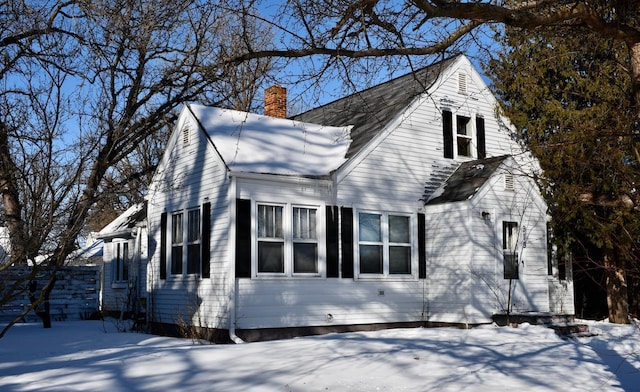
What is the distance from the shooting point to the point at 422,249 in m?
16.2

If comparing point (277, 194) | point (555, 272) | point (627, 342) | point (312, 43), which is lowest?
point (627, 342)

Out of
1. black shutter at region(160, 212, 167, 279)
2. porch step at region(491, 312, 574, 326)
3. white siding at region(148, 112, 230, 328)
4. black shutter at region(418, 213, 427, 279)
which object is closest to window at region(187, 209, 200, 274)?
white siding at region(148, 112, 230, 328)

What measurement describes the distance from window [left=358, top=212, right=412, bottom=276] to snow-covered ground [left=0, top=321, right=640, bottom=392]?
2343mm

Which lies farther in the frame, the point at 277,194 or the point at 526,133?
the point at 526,133

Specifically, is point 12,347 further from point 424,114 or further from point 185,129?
point 424,114

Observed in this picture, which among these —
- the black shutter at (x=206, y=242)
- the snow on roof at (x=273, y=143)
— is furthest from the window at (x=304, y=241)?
the black shutter at (x=206, y=242)

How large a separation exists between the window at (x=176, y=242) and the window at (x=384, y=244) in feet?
14.0

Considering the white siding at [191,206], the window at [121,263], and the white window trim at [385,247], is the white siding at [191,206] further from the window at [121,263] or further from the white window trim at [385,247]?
the window at [121,263]

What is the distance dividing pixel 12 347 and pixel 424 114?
34.9ft

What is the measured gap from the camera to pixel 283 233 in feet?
46.7

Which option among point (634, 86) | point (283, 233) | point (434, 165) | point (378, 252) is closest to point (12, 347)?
point (283, 233)

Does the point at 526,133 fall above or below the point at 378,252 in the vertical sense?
above

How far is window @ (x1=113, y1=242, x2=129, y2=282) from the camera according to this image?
71.0ft

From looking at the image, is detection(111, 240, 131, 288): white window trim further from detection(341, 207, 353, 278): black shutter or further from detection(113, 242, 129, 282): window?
detection(341, 207, 353, 278): black shutter
